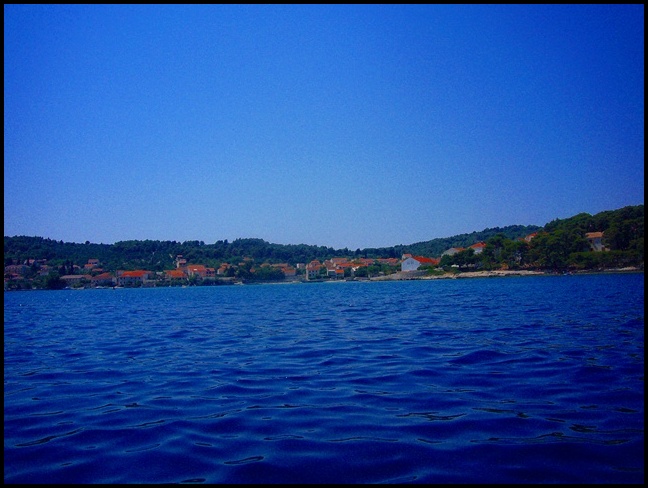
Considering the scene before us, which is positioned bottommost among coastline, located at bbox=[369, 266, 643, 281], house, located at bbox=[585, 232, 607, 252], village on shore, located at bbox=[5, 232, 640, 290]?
coastline, located at bbox=[369, 266, 643, 281]

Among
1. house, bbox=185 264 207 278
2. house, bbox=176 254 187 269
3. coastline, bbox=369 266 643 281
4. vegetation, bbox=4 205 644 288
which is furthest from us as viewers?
house, bbox=176 254 187 269

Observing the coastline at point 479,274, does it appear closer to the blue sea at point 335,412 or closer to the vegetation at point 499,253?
the vegetation at point 499,253

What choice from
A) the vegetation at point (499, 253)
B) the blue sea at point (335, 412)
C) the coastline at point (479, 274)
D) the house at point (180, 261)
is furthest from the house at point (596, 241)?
the house at point (180, 261)

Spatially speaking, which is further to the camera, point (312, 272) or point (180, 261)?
point (180, 261)

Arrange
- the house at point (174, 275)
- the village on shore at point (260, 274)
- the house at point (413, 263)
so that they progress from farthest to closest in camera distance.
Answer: the house at point (174, 275) → the house at point (413, 263) → the village on shore at point (260, 274)

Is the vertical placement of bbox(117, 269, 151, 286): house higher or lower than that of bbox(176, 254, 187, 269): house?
lower

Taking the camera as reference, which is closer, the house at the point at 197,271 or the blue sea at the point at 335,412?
the blue sea at the point at 335,412

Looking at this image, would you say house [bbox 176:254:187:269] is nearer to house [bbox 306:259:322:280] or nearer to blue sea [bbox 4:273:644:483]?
→ house [bbox 306:259:322:280]

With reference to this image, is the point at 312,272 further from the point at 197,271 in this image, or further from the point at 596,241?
the point at 596,241

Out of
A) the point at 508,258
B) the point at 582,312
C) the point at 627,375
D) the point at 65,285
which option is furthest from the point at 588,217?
the point at 65,285

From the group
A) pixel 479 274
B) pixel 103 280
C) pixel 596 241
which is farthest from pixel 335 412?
pixel 103 280

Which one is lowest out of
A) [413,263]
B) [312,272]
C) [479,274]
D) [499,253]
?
[479,274]

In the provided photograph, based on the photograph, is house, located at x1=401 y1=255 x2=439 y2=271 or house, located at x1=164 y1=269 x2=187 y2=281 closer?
house, located at x1=401 y1=255 x2=439 y2=271

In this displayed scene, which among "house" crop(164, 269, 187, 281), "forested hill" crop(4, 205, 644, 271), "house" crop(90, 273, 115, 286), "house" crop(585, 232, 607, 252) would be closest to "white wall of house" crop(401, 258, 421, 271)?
"forested hill" crop(4, 205, 644, 271)
